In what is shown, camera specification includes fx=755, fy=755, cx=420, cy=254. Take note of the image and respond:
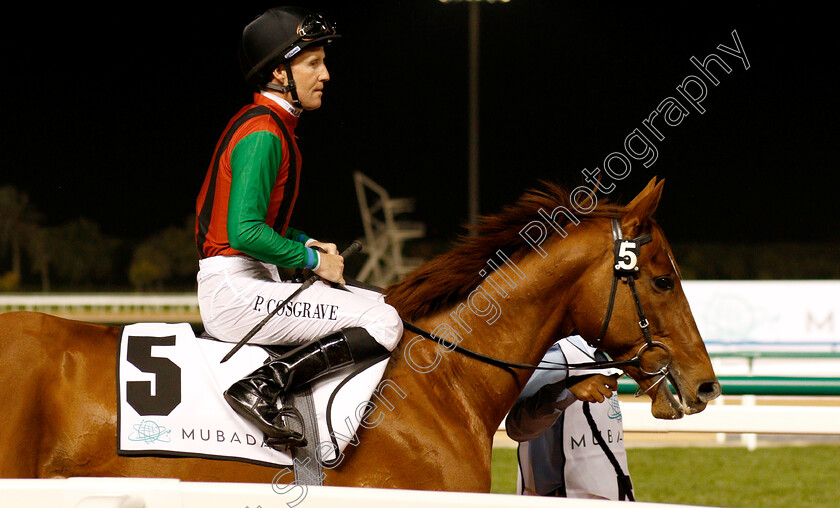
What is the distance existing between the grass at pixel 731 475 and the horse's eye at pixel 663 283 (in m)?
2.45

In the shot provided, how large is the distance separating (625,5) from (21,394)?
834 inches

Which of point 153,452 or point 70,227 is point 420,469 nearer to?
point 153,452

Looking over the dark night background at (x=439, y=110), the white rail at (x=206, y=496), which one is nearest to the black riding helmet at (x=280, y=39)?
the white rail at (x=206, y=496)

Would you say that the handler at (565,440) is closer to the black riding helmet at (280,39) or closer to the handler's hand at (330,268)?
the handler's hand at (330,268)

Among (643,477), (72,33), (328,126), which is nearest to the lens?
(643,477)

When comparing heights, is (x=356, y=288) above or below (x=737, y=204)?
above

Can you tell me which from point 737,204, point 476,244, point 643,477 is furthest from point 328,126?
point 476,244

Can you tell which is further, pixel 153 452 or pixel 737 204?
pixel 737 204

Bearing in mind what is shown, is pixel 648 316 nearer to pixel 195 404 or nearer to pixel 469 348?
pixel 469 348

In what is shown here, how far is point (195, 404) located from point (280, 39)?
1.20 meters

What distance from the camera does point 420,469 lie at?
2309 mm

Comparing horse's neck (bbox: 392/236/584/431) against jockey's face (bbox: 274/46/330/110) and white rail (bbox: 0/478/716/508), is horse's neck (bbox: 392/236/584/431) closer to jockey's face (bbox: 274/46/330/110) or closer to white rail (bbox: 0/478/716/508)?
jockey's face (bbox: 274/46/330/110)

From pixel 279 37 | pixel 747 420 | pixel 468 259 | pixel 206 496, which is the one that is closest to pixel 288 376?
pixel 468 259

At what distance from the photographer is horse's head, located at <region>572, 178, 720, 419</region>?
252 cm
